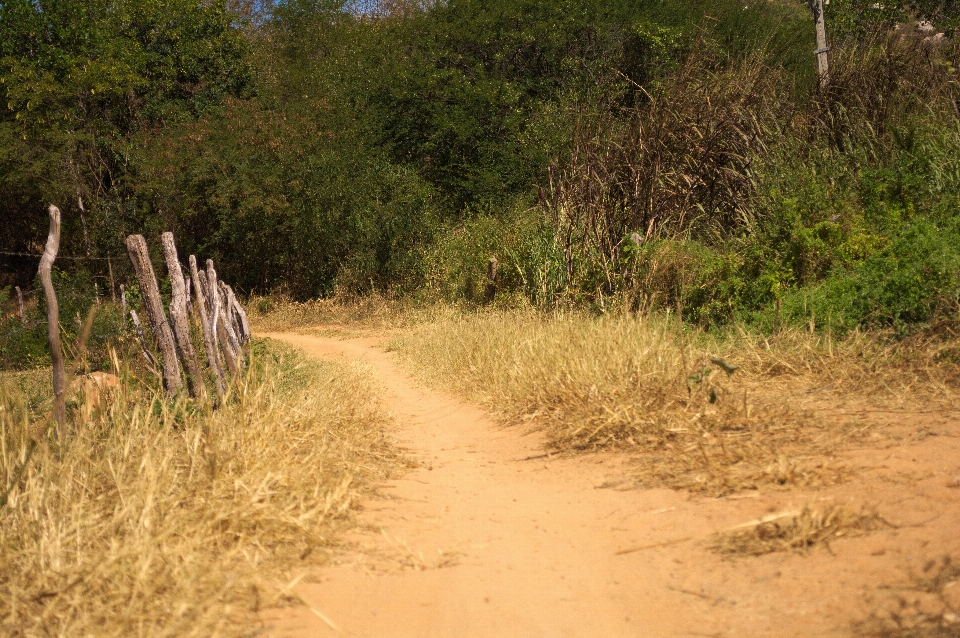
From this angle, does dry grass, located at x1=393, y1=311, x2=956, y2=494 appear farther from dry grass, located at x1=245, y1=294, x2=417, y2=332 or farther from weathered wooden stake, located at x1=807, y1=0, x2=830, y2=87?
dry grass, located at x1=245, y1=294, x2=417, y2=332

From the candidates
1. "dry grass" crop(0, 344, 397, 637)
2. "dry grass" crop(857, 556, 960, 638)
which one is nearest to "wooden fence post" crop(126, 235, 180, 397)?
"dry grass" crop(0, 344, 397, 637)

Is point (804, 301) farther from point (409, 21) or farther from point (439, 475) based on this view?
point (409, 21)

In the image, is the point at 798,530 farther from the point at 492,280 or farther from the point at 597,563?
the point at 492,280

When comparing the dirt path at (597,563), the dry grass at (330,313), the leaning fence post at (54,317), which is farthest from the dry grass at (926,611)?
the dry grass at (330,313)

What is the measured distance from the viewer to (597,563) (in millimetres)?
4133

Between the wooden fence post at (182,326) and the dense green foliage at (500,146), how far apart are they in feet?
14.4

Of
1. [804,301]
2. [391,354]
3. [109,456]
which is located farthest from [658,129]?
[109,456]

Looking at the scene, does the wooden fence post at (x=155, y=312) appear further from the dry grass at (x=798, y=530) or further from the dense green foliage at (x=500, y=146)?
the dense green foliage at (x=500, y=146)

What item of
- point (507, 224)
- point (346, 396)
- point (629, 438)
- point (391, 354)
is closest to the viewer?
point (629, 438)

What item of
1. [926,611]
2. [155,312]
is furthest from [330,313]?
[926,611]

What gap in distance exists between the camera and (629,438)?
18.9 ft

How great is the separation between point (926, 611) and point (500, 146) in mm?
18104

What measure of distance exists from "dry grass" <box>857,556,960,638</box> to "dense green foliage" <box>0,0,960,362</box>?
17.4 ft

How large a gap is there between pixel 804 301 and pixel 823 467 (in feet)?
12.0
